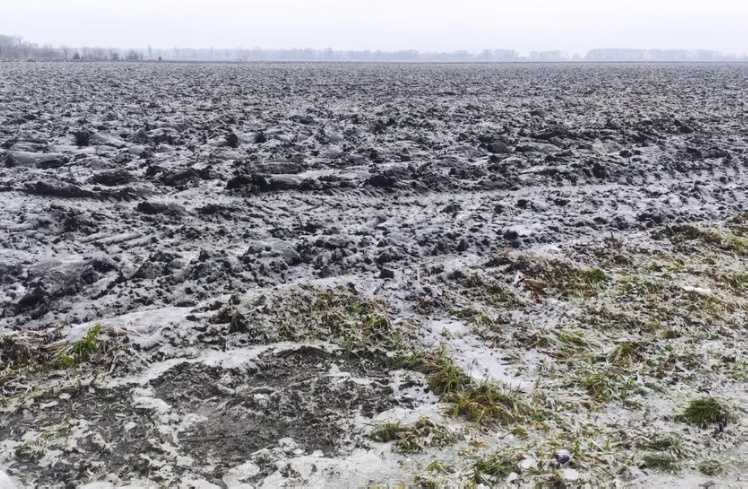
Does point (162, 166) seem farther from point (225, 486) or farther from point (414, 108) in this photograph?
point (414, 108)

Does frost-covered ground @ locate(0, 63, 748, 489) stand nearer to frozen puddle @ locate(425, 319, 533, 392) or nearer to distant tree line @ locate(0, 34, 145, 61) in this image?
frozen puddle @ locate(425, 319, 533, 392)

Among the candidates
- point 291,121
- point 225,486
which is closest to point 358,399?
point 225,486

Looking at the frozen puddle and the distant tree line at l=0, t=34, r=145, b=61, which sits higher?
the distant tree line at l=0, t=34, r=145, b=61

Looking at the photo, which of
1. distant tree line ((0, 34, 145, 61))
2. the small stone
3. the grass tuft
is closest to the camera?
the small stone

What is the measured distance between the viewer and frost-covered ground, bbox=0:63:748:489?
3104 mm

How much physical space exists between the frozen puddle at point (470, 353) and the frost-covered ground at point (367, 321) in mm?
19

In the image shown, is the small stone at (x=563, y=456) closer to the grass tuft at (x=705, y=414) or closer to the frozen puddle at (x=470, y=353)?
the frozen puddle at (x=470, y=353)

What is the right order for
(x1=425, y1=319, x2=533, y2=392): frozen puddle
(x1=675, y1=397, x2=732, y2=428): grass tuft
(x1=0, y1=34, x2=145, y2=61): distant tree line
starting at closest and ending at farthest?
(x1=675, y1=397, x2=732, y2=428): grass tuft, (x1=425, y1=319, x2=533, y2=392): frozen puddle, (x1=0, y1=34, x2=145, y2=61): distant tree line

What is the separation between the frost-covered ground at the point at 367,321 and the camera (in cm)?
310

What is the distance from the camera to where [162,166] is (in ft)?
27.9

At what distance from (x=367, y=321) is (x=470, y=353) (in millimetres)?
785

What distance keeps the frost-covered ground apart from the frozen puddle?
0.02 metres

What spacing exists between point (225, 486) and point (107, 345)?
60.1 inches

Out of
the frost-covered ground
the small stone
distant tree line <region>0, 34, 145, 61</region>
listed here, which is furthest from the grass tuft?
distant tree line <region>0, 34, 145, 61</region>
